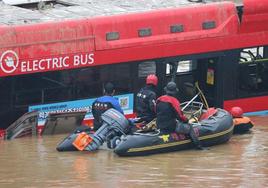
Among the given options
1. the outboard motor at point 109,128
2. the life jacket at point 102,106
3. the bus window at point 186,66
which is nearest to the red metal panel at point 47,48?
the life jacket at point 102,106

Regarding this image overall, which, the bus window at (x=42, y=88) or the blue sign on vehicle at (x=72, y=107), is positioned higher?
the bus window at (x=42, y=88)

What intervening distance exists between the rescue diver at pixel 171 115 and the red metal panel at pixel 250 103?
12.7 feet

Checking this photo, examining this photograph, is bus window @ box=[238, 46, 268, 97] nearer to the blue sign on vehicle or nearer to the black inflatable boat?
the blue sign on vehicle

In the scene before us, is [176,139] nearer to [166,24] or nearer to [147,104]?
[147,104]

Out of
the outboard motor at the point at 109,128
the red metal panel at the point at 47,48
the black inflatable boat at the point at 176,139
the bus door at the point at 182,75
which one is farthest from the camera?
the bus door at the point at 182,75

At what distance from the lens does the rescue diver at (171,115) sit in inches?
549

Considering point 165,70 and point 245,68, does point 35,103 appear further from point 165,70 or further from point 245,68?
point 245,68

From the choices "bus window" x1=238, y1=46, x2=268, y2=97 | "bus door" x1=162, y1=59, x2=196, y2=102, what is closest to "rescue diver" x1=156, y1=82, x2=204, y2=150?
"bus door" x1=162, y1=59, x2=196, y2=102

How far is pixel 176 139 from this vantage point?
14.3 m

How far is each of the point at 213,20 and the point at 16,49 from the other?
430 cm

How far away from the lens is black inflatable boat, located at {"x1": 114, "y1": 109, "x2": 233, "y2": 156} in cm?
1392

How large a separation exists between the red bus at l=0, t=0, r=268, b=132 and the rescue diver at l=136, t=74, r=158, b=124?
5.95ft

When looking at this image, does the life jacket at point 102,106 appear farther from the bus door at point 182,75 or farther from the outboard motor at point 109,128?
the bus door at point 182,75

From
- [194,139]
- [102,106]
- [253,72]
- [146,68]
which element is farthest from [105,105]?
[253,72]
